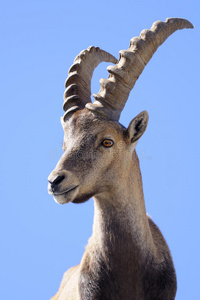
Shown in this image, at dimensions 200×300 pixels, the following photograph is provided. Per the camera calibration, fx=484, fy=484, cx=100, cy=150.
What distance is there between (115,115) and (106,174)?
1.15 meters

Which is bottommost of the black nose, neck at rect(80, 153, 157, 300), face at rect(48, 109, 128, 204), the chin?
neck at rect(80, 153, 157, 300)

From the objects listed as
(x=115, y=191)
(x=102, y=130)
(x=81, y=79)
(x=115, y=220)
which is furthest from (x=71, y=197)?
(x=81, y=79)

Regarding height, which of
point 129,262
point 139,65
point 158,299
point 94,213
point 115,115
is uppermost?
point 139,65

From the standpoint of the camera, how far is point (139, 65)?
28.2 ft

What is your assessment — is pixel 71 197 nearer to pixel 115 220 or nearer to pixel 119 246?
pixel 115 220

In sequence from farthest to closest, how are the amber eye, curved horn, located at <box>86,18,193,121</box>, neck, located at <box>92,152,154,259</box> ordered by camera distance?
curved horn, located at <box>86,18,193,121</box> → neck, located at <box>92,152,154,259</box> → the amber eye

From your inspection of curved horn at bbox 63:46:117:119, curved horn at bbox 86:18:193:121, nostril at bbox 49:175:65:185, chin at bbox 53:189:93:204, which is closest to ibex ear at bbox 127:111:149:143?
curved horn at bbox 86:18:193:121

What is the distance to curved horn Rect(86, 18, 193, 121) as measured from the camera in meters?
8.40

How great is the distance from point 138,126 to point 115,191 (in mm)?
1210

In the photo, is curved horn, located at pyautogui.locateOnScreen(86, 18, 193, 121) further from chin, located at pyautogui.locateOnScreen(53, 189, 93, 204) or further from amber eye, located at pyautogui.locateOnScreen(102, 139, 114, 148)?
chin, located at pyautogui.locateOnScreen(53, 189, 93, 204)

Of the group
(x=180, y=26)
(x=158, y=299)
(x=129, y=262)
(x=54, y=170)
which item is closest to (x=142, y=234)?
(x=129, y=262)

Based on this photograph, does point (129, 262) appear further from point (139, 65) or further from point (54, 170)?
point (139, 65)

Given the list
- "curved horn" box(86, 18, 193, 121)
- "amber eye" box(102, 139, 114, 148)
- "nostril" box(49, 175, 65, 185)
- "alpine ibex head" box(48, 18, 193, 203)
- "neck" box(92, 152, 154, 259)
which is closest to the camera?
"nostril" box(49, 175, 65, 185)

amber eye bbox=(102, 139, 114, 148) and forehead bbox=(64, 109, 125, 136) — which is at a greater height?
forehead bbox=(64, 109, 125, 136)
